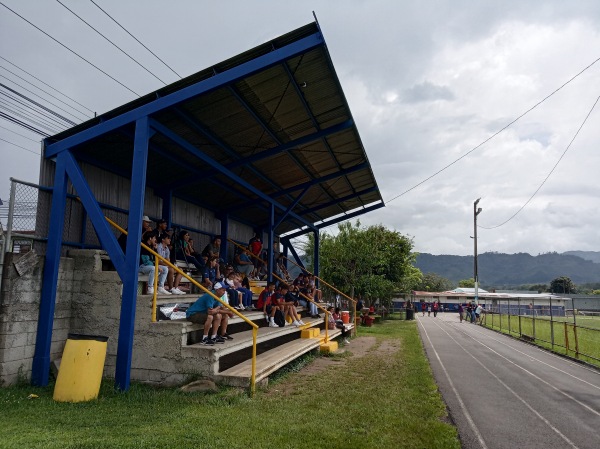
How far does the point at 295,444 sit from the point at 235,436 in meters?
0.74

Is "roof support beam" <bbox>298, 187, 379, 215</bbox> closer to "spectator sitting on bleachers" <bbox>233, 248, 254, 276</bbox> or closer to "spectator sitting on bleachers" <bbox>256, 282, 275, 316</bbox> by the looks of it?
"spectator sitting on bleachers" <bbox>233, 248, 254, 276</bbox>

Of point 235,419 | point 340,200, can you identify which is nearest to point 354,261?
point 340,200

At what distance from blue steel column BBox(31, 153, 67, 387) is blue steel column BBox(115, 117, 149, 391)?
1454mm

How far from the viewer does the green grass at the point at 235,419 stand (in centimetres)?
520

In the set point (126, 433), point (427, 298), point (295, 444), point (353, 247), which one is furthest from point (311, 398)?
point (427, 298)

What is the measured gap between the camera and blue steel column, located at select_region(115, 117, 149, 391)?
7.55 meters

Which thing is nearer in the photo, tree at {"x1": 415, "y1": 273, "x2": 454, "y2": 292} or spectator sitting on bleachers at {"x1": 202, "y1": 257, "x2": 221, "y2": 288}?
spectator sitting on bleachers at {"x1": 202, "y1": 257, "x2": 221, "y2": 288}

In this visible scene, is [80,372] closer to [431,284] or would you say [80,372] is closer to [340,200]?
[340,200]

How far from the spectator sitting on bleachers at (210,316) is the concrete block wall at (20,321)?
2577 mm

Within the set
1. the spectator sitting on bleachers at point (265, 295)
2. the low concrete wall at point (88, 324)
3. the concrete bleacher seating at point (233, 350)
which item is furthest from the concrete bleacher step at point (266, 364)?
the spectator sitting on bleachers at point (265, 295)

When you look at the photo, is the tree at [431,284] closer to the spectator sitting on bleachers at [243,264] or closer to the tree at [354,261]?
the tree at [354,261]

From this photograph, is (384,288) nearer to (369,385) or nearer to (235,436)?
(369,385)

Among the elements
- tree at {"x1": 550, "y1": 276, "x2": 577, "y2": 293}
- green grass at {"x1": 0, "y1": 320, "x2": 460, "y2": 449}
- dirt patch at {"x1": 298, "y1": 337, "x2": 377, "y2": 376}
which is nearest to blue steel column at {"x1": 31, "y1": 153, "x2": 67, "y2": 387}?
green grass at {"x1": 0, "y1": 320, "x2": 460, "y2": 449}

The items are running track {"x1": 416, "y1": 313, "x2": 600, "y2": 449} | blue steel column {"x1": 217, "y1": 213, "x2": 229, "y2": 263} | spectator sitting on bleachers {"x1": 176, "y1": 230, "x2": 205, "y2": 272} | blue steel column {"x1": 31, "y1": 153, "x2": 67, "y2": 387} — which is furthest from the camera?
blue steel column {"x1": 217, "y1": 213, "x2": 229, "y2": 263}
